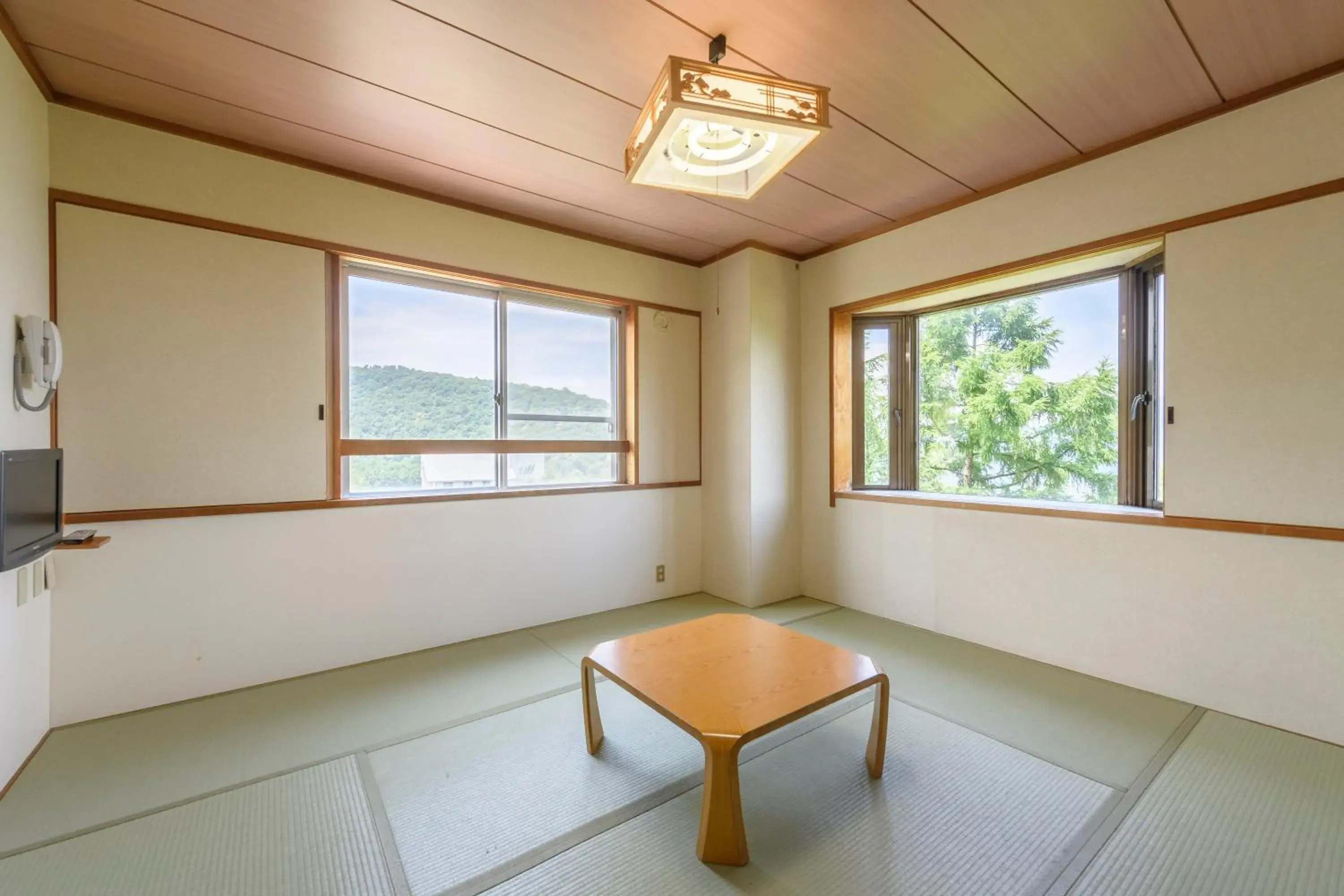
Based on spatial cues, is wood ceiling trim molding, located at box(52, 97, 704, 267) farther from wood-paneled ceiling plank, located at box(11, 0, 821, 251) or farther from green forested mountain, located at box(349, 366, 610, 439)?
green forested mountain, located at box(349, 366, 610, 439)

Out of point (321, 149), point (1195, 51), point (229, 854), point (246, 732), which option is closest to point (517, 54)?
point (321, 149)

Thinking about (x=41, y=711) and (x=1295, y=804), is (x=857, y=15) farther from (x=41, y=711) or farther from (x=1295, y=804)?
(x=41, y=711)

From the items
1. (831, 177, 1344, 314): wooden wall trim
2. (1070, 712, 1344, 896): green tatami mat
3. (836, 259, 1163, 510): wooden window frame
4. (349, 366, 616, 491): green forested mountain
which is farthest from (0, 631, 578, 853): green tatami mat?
(831, 177, 1344, 314): wooden wall trim

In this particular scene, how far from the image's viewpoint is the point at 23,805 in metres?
1.72

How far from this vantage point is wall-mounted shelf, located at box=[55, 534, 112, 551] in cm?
193

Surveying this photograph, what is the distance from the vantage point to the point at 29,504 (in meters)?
1.74

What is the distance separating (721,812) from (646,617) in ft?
7.03

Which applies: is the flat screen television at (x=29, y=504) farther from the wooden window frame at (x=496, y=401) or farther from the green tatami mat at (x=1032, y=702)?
the green tatami mat at (x=1032, y=702)

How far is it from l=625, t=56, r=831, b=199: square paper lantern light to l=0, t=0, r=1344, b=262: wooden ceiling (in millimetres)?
416

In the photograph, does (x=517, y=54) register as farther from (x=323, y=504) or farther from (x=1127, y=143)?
(x=1127, y=143)

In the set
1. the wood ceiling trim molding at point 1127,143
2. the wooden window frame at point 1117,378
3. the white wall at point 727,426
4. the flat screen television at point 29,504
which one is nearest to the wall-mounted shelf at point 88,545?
the flat screen television at point 29,504

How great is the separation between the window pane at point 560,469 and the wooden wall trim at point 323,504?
0.27 feet

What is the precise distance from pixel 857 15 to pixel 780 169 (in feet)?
1.78

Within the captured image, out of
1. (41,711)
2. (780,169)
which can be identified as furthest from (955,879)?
(41,711)
